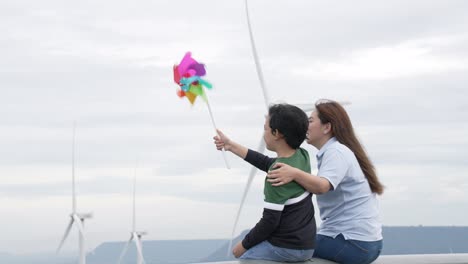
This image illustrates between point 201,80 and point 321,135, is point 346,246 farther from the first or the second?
point 201,80

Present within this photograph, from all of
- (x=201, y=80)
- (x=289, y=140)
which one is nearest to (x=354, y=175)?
(x=289, y=140)

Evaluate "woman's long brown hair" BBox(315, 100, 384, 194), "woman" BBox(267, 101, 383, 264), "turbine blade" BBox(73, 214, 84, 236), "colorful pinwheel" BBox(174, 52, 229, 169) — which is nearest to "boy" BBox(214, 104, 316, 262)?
"woman" BBox(267, 101, 383, 264)

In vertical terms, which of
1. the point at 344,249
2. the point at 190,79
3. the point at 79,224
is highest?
the point at 190,79

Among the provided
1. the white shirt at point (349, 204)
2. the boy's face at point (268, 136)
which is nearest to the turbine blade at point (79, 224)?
the white shirt at point (349, 204)

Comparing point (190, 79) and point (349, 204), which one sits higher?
point (190, 79)

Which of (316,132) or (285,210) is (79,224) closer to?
(316,132)

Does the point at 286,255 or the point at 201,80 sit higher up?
the point at 201,80

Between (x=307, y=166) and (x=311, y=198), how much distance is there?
0.61 feet

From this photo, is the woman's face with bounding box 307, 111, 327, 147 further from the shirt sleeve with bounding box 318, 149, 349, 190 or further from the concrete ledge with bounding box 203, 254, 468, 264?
the concrete ledge with bounding box 203, 254, 468, 264

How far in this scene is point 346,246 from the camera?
18.4ft

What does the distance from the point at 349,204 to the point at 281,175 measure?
2.48 feet

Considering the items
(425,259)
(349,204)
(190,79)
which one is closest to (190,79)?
(190,79)

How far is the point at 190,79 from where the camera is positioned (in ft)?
19.0

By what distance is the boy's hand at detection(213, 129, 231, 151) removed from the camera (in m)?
5.82
